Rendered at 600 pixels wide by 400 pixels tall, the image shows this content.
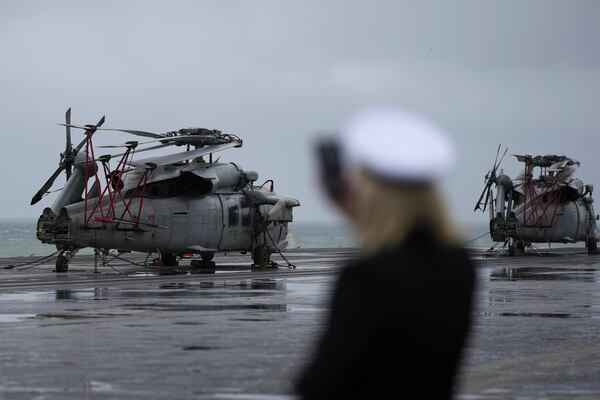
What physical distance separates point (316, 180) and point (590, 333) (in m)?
14.9

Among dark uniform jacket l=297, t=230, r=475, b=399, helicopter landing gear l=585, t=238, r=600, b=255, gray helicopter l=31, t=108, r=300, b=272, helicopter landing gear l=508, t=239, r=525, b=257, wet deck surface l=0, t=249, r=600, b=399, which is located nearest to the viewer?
dark uniform jacket l=297, t=230, r=475, b=399

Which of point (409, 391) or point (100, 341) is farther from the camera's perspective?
point (100, 341)

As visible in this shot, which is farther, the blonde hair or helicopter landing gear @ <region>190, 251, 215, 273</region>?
helicopter landing gear @ <region>190, 251, 215, 273</region>

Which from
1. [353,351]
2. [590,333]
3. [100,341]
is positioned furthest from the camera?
[590,333]

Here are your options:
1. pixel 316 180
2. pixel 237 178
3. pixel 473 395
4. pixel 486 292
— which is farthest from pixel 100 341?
pixel 237 178

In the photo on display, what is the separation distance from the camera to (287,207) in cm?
4409

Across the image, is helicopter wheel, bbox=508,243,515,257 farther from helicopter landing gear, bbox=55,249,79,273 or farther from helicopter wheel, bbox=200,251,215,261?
helicopter landing gear, bbox=55,249,79,273

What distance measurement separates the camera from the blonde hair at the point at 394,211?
442 cm

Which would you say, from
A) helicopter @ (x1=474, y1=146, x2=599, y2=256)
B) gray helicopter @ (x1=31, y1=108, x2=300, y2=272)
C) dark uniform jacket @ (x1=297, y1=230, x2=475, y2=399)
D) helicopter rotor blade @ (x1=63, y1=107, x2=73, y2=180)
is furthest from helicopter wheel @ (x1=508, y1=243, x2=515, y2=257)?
dark uniform jacket @ (x1=297, y1=230, x2=475, y2=399)

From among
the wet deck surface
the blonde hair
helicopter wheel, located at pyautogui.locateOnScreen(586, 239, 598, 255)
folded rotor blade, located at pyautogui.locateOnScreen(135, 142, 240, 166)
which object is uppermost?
folded rotor blade, located at pyautogui.locateOnScreen(135, 142, 240, 166)

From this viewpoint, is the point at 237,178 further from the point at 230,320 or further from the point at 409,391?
the point at 409,391

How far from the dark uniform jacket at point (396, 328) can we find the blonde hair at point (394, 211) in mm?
45

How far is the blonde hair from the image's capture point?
14.5ft

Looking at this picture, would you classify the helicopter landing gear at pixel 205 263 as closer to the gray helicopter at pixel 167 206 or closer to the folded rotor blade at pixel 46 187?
the gray helicopter at pixel 167 206
